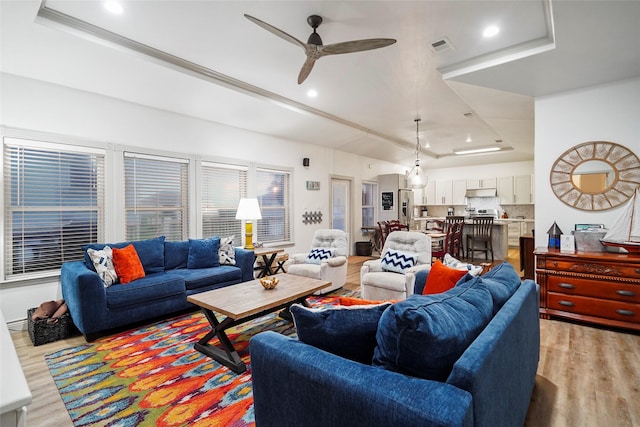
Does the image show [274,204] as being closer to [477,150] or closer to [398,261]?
[398,261]

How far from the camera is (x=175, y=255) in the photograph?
3.95 metres

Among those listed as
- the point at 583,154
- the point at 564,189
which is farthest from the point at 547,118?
the point at 564,189

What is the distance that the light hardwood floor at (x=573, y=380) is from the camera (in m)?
1.80

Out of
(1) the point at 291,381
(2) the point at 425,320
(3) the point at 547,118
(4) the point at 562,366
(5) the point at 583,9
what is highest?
(5) the point at 583,9

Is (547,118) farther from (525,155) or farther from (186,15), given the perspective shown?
(525,155)

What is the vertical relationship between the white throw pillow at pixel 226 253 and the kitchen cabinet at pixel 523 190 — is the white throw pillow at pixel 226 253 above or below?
below

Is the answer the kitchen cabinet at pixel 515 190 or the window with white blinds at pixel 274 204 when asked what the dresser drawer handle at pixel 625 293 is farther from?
the kitchen cabinet at pixel 515 190

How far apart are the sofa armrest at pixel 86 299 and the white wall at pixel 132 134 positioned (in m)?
0.81

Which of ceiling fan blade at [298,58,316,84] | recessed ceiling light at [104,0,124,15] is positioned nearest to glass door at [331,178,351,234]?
ceiling fan blade at [298,58,316,84]

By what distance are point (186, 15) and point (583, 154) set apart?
455 centimetres

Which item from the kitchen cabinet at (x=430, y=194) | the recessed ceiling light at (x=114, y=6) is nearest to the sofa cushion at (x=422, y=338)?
the recessed ceiling light at (x=114, y=6)

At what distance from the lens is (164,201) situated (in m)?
4.34

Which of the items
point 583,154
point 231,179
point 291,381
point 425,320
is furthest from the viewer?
point 231,179

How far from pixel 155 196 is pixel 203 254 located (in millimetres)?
1134
